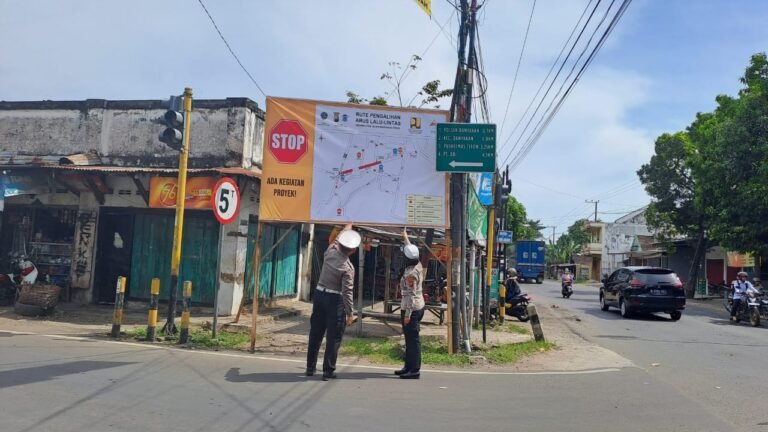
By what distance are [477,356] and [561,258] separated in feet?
234

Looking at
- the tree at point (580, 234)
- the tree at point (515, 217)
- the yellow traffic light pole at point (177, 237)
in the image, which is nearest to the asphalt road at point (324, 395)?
the yellow traffic light pole at point (177, 237)

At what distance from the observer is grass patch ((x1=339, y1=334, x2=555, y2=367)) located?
8.81 metres

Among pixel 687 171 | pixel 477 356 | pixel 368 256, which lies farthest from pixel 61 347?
pixel 687 171

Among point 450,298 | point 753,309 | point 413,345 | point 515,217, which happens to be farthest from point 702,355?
point 515,217

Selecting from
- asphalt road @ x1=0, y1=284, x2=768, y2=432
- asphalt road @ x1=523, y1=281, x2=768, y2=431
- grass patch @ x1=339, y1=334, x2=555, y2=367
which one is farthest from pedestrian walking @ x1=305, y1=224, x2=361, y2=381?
asphalt road @ x1=523, y1=281, x2=768, y2=431

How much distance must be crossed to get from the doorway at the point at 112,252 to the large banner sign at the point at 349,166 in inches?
256

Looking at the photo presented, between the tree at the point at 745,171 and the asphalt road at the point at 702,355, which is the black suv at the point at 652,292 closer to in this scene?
the asphalt road at the point at 702,355

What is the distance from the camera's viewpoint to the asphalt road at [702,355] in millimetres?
6668

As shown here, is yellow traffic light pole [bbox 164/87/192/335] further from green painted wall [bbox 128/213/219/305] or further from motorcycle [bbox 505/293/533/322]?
motorcycle [bbox 505/293/533/322]

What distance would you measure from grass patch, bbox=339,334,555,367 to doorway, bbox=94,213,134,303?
6652 millimetres

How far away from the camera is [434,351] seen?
946cm

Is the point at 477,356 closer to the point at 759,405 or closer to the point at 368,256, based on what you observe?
the point at 759,405

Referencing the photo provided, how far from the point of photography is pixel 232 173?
39.1ft

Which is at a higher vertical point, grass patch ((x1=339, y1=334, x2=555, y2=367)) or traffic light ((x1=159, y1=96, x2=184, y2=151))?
traffic light ((x1=159, y1=96, x2=184, y2=151))
